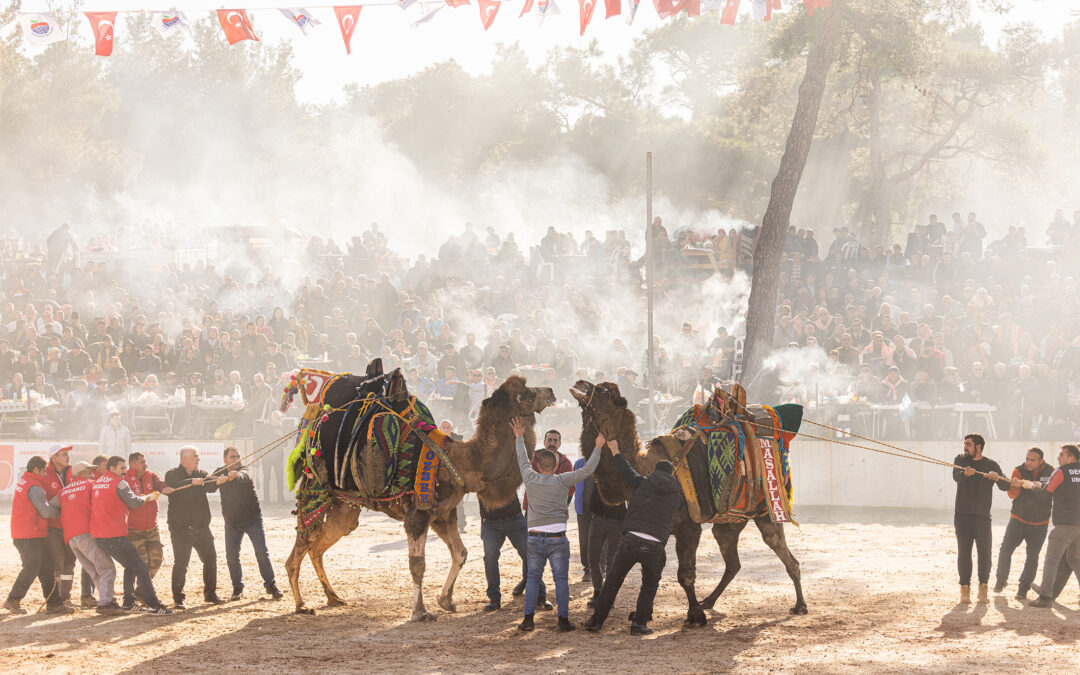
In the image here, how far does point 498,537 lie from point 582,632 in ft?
6.01

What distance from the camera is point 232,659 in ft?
32.3

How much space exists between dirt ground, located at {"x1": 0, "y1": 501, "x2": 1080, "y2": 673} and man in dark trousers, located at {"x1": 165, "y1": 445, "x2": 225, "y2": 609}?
333mm

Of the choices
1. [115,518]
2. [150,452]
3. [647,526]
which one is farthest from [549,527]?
[150,452]

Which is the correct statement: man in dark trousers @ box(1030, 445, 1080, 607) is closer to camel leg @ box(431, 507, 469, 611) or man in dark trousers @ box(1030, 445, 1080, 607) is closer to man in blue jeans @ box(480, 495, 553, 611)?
man in blue jeans @ box(480, 495, 553, 611)

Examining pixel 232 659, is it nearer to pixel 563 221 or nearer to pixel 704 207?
pixel 704 207

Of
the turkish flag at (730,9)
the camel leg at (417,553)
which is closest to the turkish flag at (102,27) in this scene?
the turkish flag at (730,9)

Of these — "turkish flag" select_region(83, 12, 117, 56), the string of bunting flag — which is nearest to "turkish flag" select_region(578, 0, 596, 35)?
the string of bunting flag

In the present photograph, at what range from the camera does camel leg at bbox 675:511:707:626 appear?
10836 mm

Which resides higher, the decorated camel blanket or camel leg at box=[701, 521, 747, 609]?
the decorated camel blanket

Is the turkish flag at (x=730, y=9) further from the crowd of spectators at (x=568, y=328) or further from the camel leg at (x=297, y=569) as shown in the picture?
the camel leg at (x=297, y=569)

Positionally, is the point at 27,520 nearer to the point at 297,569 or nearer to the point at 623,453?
the point at 297,569

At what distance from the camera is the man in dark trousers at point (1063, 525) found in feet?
38.9

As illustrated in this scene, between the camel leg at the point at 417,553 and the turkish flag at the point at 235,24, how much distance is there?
10.1 m

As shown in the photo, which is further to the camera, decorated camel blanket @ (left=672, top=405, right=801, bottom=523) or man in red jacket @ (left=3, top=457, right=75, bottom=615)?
man in red jacket @ (left=3, top=457, right=75, bottom=615)
